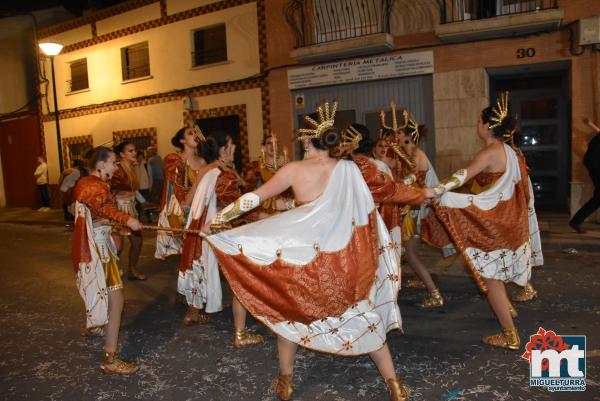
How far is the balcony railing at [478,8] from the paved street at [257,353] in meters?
5.92

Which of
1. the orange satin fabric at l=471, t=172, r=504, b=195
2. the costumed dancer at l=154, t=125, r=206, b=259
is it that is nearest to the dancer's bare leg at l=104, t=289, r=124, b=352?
the costumed dancer at l=154, t=125, r=206, b=259

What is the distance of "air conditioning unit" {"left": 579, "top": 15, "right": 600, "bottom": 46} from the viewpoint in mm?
9433

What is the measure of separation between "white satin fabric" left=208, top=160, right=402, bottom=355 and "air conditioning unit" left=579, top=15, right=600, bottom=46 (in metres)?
8.31

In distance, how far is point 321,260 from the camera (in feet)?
10.7

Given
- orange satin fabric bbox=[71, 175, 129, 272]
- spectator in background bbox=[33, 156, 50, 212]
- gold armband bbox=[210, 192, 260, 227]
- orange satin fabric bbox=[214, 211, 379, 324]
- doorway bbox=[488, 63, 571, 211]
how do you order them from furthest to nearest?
spectator in background bbox=[33, 156, 50, 212] < doorway bbox=[488, 63, 571, 211] < orange satin fabric bbox=[71, 175, 129, 272] < gold armband bbox=[210, 192, 260, 227] < orange satin fabric bbox=[214, 211, 379, 324]

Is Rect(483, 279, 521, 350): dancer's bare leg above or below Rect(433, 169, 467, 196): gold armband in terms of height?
below

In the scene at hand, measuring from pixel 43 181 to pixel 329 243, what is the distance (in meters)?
17.0

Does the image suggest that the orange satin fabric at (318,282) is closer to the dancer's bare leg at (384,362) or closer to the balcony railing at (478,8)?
the dancer's bare leg at (384,362)

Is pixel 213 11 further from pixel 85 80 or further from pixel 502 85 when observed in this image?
pixel 502 85

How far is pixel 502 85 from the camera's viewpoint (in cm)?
1212

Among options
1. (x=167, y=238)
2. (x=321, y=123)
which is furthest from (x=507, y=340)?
(x=167, y=238)

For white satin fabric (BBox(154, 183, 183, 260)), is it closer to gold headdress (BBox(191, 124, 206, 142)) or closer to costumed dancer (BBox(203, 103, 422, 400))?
gold headdress (BBox(191, 124, 206, 142))

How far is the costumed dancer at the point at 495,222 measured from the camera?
13.6 feet

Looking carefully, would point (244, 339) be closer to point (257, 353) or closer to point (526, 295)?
point (257, 353)
